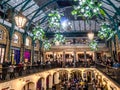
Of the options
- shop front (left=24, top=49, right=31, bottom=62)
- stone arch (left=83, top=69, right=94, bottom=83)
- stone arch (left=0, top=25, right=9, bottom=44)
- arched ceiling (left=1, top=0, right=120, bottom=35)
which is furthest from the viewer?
stone arch (left=83, top=69, right=94, bottom=83)

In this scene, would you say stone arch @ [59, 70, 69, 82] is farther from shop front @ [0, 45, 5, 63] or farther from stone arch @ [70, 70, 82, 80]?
shop front @ [0, 45, 5, 63]

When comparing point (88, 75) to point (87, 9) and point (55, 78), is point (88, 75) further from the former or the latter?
point (87, 9)

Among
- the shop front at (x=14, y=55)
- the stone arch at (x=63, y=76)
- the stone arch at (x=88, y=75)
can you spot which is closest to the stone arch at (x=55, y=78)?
the stone arch at (x=63, y=76)

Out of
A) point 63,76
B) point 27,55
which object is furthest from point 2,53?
point 63,76

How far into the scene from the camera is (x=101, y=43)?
3644cm


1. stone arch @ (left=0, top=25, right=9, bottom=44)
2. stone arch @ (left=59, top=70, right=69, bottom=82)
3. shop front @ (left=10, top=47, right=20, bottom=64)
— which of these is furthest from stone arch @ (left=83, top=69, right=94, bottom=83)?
stone arch @ (left=0, top=25, right=9, bottom=44)

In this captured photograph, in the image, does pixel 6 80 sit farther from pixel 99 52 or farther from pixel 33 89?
pixel 99 52

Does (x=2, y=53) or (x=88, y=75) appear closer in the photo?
(x=2, y=53)

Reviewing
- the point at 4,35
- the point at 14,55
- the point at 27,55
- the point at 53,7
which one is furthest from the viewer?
the point at 27,55

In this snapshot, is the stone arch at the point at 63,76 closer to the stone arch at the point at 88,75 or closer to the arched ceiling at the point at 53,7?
the stone arch at the point at 88,75

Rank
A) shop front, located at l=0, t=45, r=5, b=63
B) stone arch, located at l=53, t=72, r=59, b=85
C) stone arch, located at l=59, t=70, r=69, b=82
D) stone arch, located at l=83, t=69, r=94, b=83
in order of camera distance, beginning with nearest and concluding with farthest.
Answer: shop front, located at l=0, t=45, r=5, b=63
stone arch, located at l=53, t=72, r=59, b=85
stone arch, located at l=83, t=69, r=94, b=83
stone arch, located at l=59, t=70, r=69, b=82

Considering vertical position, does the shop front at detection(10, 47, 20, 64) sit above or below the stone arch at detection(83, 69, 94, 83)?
above

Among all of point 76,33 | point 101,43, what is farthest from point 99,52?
point 76,33

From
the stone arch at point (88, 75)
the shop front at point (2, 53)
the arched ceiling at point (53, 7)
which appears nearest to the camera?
the shop front at point (2, 53)
